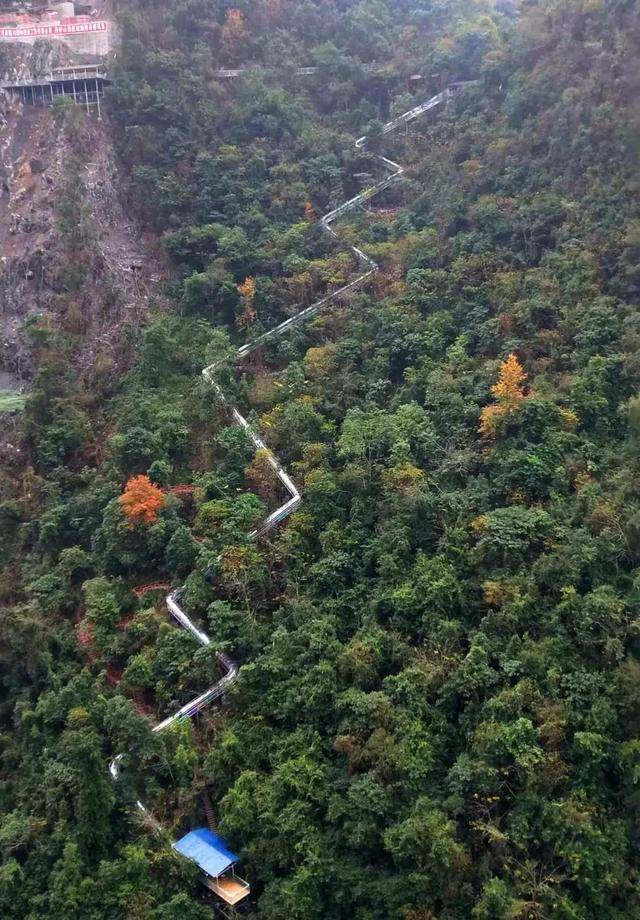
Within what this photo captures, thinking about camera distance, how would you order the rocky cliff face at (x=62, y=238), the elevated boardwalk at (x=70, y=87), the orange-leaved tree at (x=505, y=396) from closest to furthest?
the orange-leaved tree at (x=505, y=396)
the rocky cliff face at (x=62, y=238)
the elevated boardwalk at (x=70, y=87)

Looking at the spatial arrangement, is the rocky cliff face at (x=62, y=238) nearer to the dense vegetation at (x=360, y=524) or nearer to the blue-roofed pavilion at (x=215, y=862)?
the dense vegetation at (x=360, y=524)

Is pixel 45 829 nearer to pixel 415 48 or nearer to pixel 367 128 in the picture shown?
pixel 367 128

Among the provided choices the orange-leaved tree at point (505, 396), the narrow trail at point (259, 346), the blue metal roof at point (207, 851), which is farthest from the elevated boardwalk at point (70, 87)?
the blue metal roof at point (207, 851)

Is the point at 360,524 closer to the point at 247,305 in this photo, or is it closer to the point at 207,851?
the point at 207,851

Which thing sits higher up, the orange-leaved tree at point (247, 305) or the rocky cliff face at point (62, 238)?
the rocky cliff face at point (62, 238)

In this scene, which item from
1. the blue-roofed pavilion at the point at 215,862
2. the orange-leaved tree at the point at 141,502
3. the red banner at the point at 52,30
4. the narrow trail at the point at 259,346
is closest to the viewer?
the blue-roofed pavilion at the point at 215,862

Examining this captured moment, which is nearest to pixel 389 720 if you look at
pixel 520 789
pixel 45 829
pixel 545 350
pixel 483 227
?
pixel 520 789

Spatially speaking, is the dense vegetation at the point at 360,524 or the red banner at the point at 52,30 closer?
the dense vegetation at the point at 360,524

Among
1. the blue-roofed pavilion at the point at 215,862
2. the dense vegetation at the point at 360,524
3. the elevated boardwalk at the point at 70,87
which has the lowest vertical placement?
the blue-roofed pavilion at the point at 215,862
